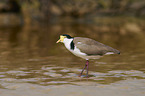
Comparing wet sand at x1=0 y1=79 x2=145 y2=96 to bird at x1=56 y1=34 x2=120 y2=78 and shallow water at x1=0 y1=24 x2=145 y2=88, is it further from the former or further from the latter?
bird at x1=56 y1=34 x2=120 y2=78

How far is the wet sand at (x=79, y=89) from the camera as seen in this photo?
640cm

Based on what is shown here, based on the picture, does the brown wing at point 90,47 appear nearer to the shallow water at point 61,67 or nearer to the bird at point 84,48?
the bird at point 84,48

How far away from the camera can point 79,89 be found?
677 cm

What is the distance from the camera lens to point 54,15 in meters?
41.4

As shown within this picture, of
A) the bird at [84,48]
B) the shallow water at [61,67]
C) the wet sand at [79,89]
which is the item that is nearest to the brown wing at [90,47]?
the bird at [84,48]

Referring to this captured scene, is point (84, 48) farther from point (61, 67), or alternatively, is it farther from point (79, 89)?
point (61, 67)

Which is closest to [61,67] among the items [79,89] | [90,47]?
[90,47]

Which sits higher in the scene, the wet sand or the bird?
the bird

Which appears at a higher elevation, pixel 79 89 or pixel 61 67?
pixel 61 67

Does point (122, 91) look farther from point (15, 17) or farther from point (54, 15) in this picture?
point (54, 15)

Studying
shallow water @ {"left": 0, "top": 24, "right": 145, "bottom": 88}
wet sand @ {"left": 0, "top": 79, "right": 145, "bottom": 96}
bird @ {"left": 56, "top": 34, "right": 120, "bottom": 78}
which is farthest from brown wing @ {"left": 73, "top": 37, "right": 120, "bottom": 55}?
wet sand @ {"left": 0, "top": 79, "right": 145, "bottom": 96}

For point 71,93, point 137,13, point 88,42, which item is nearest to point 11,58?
point 88,42

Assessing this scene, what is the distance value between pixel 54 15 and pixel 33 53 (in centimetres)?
2931

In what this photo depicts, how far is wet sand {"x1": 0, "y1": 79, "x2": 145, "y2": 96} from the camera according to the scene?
640 centimetres
